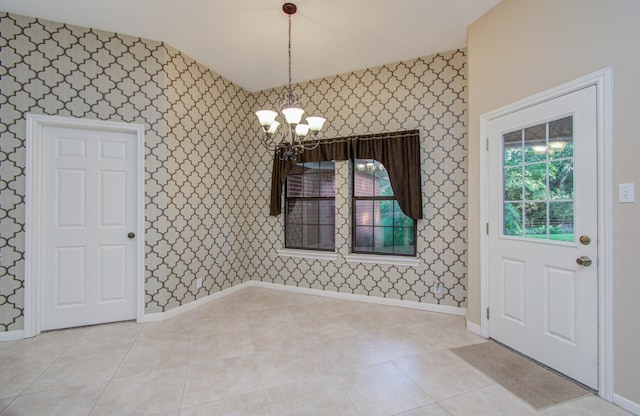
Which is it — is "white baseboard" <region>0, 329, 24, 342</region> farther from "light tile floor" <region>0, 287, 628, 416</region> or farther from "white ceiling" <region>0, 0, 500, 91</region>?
"white ceiling" <region>0, 0, 500, 91</region>

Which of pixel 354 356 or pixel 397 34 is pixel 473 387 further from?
pixel 397 34

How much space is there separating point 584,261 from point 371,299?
7.64 feet

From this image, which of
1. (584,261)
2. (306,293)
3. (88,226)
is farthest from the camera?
(306,293)

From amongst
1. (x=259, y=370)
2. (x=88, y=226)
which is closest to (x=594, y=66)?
(x=259, y=370)

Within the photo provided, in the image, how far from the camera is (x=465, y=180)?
3.31 meters

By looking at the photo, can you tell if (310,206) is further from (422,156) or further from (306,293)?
(422,156)

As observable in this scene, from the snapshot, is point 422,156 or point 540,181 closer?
point 540,181

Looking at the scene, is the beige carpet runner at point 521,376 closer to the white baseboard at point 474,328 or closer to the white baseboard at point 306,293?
the white baseboard at point 474,328

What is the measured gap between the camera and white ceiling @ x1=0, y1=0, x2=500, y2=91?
267 cm

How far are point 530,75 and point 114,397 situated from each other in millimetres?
3914

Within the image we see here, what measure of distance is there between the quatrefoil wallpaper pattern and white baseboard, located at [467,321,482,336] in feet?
1.48

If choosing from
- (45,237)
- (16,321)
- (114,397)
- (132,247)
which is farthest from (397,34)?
(16,321)

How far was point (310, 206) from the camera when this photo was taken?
435 centimetres

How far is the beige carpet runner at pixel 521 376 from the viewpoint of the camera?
1911mm
